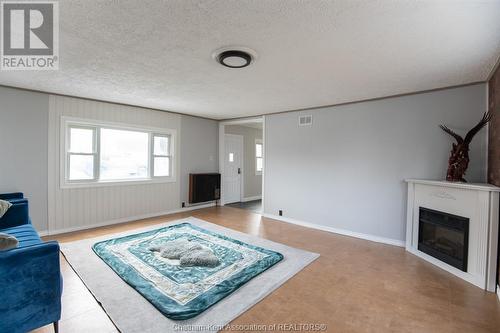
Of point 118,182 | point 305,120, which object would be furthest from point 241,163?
point 118,182

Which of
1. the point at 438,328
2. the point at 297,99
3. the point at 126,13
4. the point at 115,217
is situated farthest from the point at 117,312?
the point at 297,99

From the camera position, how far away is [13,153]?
3598 millimetres

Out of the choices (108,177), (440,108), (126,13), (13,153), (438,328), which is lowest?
(438,328)

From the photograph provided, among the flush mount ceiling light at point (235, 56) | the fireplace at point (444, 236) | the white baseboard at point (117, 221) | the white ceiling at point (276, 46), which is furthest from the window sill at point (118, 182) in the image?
the fireplace at point (444, 236)

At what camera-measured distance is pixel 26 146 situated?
371cm

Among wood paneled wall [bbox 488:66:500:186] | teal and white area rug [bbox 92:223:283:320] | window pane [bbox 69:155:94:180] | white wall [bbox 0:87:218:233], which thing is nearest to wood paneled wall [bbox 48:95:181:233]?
white wall [bbox 0:87:218:233]

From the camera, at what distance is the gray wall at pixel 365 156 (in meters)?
3.35

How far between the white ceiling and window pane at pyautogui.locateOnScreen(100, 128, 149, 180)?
3.94 feet

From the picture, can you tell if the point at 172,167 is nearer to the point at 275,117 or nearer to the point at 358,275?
the point at 275,117

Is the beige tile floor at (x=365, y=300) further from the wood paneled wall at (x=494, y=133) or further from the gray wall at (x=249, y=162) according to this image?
the gray wall at (x=249, y=162)

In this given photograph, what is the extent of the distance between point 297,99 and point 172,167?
335 cm
